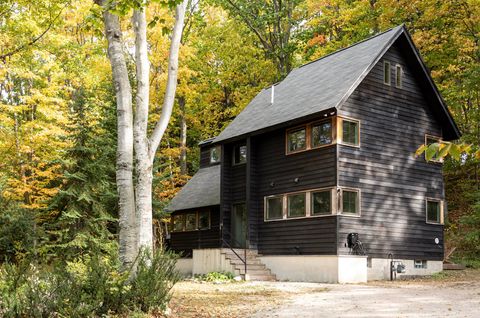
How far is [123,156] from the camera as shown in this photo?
9.95 metres

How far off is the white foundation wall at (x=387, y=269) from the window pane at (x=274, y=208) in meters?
3.99

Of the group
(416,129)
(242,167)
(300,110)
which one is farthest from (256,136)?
(416,129)

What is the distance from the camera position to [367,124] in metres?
20.3

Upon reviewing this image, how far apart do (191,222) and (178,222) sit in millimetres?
1405

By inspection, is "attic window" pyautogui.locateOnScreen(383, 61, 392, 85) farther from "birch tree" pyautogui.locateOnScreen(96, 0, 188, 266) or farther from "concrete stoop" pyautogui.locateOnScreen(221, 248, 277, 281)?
"birch tree" pyautogui.locateOnScreen(96, 0, 188, 266)

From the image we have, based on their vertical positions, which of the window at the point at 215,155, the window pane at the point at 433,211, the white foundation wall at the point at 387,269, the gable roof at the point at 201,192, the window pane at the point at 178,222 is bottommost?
the white foundation wall at the point at 387,269

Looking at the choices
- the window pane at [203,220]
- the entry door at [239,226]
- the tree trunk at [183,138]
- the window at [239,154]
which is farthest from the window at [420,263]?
the tree trunk at [183,138]

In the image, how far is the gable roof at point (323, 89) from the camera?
19828 mm

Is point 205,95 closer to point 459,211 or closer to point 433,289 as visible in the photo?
point 459,211

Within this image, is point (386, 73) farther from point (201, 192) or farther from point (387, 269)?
point (201, 192)

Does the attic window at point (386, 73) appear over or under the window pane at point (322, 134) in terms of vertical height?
over

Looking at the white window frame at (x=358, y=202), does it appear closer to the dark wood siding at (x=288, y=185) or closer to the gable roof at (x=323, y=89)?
the dark wood siding at (x=288, y=185)

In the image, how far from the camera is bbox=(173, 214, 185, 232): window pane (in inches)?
1128

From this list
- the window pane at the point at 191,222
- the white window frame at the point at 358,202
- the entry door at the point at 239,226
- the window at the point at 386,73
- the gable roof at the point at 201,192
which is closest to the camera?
the white window frame at the point at 358,202
